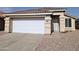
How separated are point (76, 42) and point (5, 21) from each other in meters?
9.55

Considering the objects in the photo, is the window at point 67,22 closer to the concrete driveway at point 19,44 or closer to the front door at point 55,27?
the front door at point 55,27

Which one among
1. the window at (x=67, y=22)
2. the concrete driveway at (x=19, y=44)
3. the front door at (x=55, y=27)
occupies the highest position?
the window at (x=67, y=22)

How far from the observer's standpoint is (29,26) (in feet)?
57.3

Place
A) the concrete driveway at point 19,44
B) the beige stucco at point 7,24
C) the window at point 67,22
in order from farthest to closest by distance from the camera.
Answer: the beige stucco at point 7,24 < the window at point 67,22 < the concrete driveway at point 19,44

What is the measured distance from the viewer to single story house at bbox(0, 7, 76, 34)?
57.1ft

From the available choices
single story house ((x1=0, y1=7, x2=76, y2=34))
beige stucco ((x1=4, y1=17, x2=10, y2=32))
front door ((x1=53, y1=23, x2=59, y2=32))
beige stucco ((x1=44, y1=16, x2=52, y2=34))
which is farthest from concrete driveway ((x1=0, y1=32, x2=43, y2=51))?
front door ((x1=53, y1=23, x2=59, y2=32))

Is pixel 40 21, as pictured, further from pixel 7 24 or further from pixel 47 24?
pixel 7 24

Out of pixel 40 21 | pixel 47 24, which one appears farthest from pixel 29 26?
pixel 47 24

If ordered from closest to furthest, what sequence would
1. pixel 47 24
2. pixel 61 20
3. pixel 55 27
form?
pixel 47 24 → pixel 61 20 → pixel 55 27

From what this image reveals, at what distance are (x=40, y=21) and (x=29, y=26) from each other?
1.35 m

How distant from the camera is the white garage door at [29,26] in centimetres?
1738

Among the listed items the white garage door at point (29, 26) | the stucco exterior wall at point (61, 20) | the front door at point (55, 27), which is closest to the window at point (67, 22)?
the stucco exterior wall at point (61, 20)
